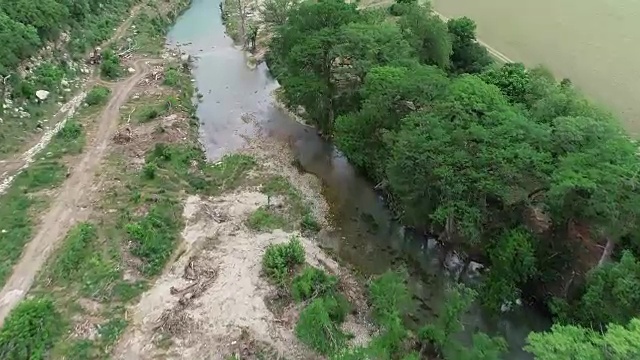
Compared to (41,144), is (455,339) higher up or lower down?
higher up

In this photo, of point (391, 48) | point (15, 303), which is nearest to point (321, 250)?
point (391, 48)

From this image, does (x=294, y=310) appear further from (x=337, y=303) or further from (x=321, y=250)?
(x=321, y=250)

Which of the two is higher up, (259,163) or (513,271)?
(513,271)

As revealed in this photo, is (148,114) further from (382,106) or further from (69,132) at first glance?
(382,106)

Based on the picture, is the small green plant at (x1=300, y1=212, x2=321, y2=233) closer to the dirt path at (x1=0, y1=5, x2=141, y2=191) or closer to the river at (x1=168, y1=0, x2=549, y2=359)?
the river at (x1=168, y1=0, x2=549, y2=359)

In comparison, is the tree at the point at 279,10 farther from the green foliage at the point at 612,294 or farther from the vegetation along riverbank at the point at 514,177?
the green foliage at the point at 612,294

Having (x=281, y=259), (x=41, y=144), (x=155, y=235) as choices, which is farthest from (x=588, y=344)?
(x=41, y=144)
